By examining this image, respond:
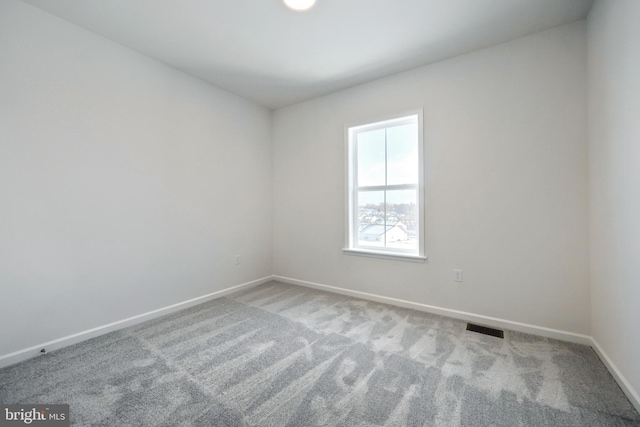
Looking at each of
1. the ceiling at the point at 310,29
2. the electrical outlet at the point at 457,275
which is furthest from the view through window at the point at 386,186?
the ceiling at the point at 310,29

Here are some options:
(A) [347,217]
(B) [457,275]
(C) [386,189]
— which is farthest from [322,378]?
(C) [386,189]

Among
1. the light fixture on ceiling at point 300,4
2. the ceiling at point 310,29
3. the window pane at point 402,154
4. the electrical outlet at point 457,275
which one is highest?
the ceiling at point 310,29

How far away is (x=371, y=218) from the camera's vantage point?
135 inches

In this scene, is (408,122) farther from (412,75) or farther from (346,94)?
(346,94)

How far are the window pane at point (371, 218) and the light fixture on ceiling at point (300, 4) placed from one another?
206 cm

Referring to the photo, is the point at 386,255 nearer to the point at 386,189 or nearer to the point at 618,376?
the point at 386,189

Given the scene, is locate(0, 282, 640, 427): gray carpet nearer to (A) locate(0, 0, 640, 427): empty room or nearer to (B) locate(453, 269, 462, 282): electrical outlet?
(A) locate(0, 0, 640, 427): empty room

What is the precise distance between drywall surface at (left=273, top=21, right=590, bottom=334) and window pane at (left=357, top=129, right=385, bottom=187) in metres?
0.25

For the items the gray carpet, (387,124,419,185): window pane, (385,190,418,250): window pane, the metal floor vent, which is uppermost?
(387,124,419,185): window pane

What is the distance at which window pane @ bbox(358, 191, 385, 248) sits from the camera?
3336 mm

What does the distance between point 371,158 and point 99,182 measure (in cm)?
292

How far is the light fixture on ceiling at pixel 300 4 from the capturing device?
200 cm

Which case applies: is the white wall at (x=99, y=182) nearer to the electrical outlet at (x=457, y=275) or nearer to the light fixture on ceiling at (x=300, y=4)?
the light fixture on ceiling at (x=300, y=4)

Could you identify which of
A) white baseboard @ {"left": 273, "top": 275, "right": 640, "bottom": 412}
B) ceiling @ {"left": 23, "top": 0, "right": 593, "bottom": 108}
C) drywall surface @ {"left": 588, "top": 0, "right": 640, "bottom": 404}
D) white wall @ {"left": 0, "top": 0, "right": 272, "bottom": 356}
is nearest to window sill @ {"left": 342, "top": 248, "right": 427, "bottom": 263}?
white baseboard @ {"left": 273, "top": 275, "right": 640, "bottom": 412}
